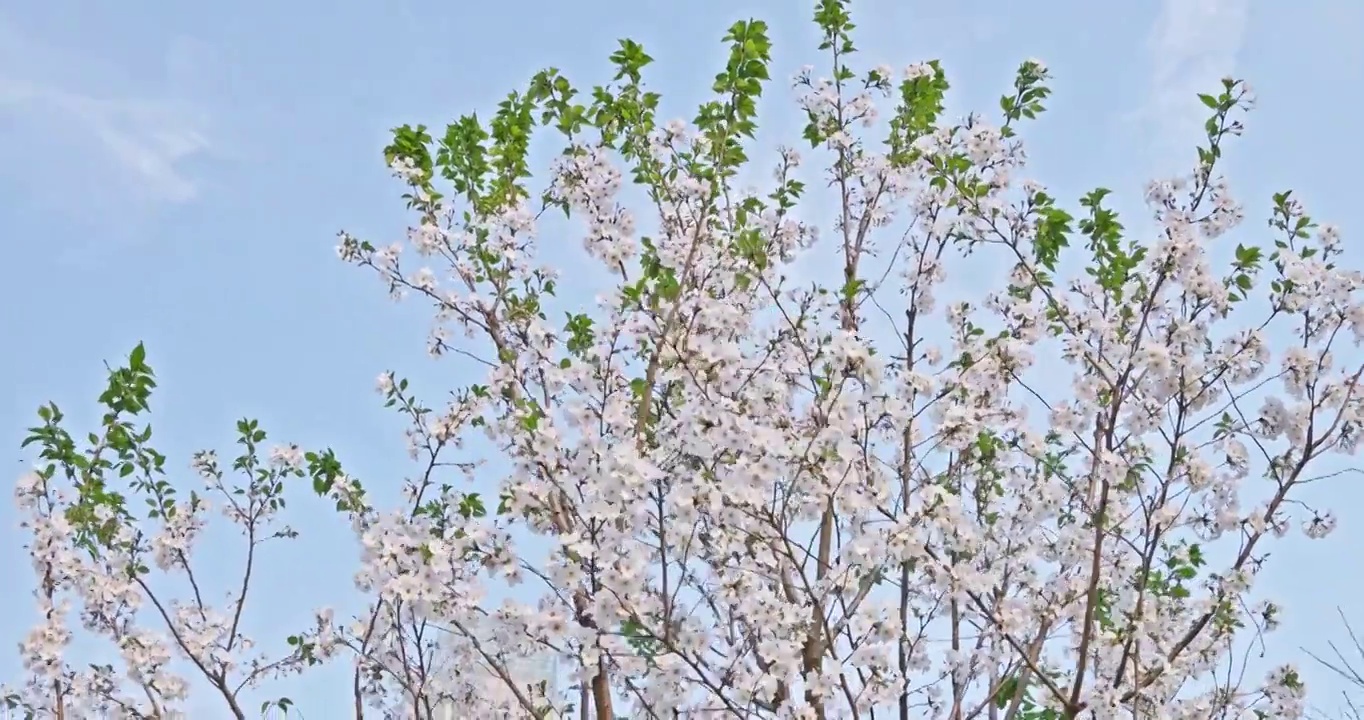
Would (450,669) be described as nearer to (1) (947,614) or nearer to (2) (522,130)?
(1) (947,614)

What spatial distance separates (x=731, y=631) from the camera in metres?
4.45

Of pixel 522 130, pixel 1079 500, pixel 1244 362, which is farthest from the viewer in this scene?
pixel 522 130

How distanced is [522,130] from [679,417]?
1913 mm

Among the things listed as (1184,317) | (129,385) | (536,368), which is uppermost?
(129,385)

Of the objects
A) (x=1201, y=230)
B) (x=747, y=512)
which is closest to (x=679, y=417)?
(x=747, y=512)

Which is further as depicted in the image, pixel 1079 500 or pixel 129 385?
pixel 129 385

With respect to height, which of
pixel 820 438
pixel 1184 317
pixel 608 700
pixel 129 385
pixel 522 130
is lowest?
pixel 608 700

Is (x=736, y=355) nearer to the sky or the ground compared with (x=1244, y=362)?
nearer to the sky

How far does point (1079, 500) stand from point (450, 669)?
7.48 feet

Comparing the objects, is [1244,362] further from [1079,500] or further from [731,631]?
[731,631]

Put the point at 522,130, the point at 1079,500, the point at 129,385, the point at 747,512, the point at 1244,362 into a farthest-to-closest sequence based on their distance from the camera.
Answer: the point at 522,130
the point at 129,385
the point at 1079,500
the point at 1244,362
the point at 747,512

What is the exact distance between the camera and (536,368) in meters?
4.72

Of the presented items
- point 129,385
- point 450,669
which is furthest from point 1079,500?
point 129,385

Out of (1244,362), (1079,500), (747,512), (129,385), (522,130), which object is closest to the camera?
(747,512)
